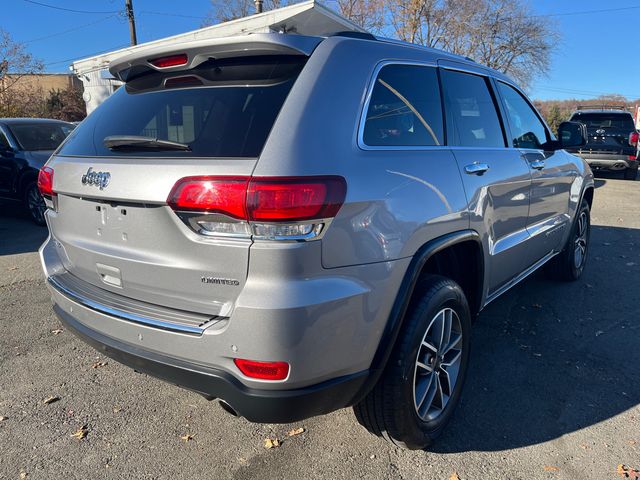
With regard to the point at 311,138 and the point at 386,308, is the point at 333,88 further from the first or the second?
the point at 386,308

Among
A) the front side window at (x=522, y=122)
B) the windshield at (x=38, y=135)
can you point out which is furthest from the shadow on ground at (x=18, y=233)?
the front side window at (x=522, y=122)

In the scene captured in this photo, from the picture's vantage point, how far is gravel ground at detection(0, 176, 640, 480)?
239 centimetres

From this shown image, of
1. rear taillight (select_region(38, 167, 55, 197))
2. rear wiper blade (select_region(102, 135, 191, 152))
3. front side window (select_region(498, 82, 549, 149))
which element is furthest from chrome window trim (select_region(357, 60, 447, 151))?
rear taillight (select_region(38, 167, 55, 197))

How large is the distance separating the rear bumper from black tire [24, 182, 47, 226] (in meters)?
13.1

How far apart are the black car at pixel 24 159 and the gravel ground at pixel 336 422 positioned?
14.0 ft

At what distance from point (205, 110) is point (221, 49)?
0.27 m

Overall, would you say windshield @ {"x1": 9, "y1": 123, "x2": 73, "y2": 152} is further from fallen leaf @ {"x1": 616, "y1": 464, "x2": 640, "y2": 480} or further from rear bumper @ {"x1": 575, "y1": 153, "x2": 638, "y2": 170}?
rear bumper @ {"x1": 575, "y1": 153, "x2": 638, "y2": 170}

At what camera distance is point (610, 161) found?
13.8 meters

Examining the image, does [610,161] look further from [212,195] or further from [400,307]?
[212,195]

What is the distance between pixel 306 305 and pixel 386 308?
445 mm

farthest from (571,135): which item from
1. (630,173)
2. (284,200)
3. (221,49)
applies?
(630,173)

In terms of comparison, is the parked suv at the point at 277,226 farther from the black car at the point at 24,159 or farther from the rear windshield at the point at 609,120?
the rear windshield at the point at 609,120

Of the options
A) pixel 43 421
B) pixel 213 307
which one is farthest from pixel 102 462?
pixel 213 307

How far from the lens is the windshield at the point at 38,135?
7961mm
